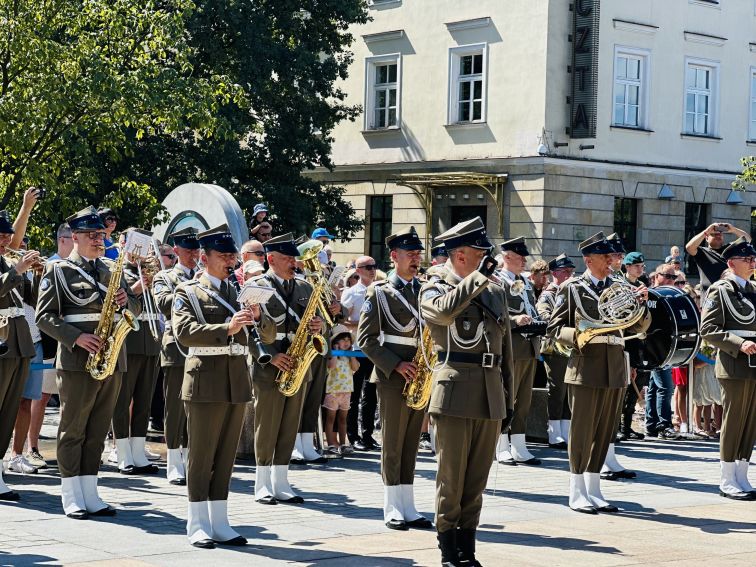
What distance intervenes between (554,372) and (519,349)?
171cm

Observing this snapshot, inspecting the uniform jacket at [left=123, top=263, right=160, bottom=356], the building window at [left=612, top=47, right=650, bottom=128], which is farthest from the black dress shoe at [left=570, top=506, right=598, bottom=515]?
the building window at [left=612, top=47, right=650, bottom=128]

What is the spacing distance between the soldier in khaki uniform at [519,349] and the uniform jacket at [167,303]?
342 cm

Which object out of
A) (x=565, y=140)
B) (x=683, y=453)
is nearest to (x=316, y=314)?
(x=683, y=453)

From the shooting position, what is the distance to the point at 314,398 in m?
14.1

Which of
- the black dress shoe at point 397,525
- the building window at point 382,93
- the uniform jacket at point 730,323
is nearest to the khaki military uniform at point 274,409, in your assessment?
the black dress shoe at point 397,525

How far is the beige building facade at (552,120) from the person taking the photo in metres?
32.5

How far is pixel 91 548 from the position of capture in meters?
9.27

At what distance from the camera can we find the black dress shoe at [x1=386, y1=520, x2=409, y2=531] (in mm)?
10422

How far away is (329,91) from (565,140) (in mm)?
5772

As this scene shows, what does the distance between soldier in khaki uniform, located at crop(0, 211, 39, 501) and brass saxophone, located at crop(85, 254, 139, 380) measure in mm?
822

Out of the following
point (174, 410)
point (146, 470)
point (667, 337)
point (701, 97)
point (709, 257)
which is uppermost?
point (701, 97)

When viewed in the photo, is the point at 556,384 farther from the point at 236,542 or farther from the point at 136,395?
the point at 236,542

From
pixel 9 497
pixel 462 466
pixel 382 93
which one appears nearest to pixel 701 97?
pixel 382 93

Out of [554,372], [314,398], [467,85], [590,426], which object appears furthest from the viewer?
[467,85]
